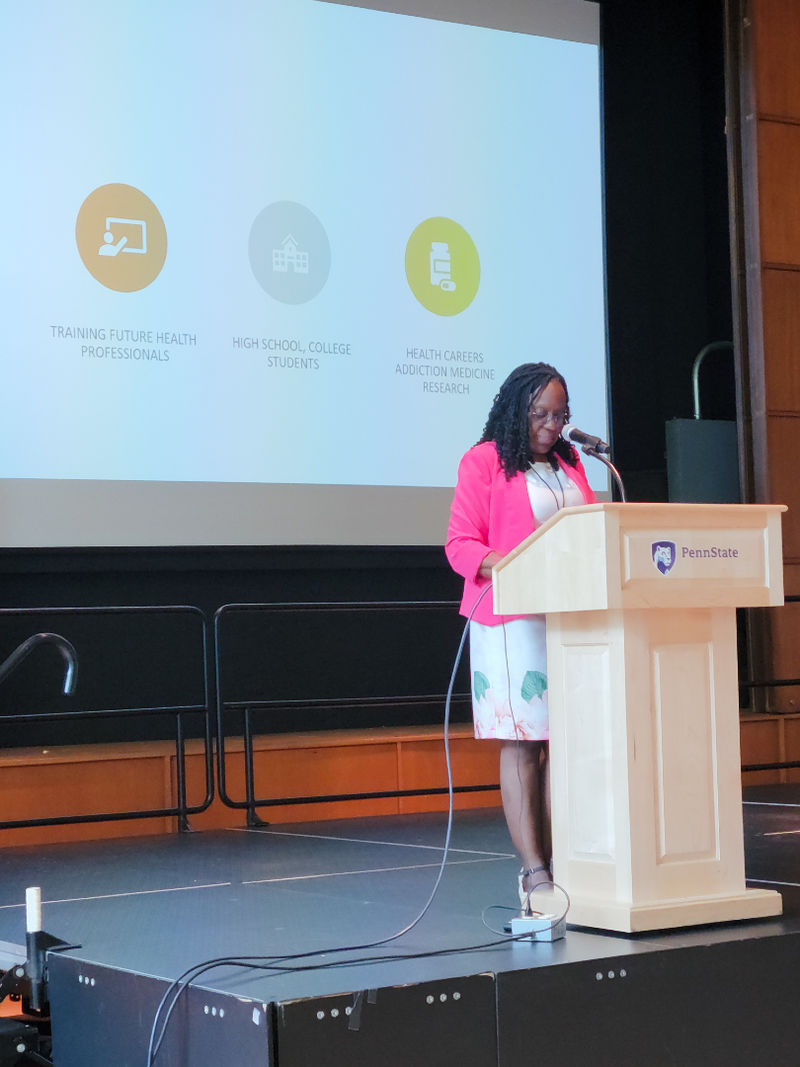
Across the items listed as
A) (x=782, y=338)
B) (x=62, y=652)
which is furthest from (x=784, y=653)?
(x=62, y=652)

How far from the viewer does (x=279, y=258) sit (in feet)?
17.6

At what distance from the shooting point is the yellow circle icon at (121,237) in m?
5.01

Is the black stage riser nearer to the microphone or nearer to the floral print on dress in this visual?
the floral print on dress

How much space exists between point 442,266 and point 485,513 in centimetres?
288

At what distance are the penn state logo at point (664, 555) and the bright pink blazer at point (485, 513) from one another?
421 mm

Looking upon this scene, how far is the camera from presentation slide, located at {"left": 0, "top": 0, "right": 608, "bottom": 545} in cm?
493

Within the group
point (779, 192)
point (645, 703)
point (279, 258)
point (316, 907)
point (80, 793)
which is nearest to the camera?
point (645, 703)

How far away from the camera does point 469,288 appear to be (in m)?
5.72

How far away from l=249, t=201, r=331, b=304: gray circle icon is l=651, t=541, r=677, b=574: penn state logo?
10.2ft

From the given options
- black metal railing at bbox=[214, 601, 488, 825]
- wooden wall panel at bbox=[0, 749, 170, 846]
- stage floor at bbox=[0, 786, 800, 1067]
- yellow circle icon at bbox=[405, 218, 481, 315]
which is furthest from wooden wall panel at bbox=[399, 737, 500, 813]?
yellow circle icon at bbox=[405, 218, 481, 315]

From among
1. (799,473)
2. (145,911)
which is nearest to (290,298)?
(799,473)

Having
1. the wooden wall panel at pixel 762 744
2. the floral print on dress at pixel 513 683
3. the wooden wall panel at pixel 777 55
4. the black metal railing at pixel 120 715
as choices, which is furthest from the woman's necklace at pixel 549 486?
the wooden wall panel at pixel 777 55

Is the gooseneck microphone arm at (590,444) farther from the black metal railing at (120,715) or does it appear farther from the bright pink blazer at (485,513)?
the black metal railing at (120,715)

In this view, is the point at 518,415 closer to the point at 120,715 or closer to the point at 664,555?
the point at 664,555
